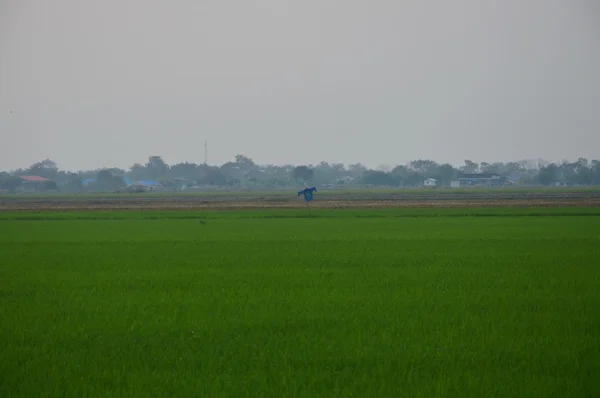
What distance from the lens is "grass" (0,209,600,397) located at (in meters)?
6.32

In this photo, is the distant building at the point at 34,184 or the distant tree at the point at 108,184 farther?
the distant tree at the point at 108,184

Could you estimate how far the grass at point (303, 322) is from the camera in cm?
632

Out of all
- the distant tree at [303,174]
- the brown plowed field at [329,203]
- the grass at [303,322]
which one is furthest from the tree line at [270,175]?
the grass at [303,322]

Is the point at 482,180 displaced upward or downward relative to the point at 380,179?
downward

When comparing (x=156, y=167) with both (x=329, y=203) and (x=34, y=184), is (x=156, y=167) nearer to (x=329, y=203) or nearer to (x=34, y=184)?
(x=34, y=184)

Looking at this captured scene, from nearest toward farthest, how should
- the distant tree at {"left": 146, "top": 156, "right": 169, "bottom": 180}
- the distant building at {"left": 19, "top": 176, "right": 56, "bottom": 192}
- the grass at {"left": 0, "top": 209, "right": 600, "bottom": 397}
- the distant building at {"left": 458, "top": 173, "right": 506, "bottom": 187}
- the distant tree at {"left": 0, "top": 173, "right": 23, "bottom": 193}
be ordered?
the grass at {"left": 0, "top": 209, "right": 600, "bottom": 397} < the distant building at {"left": 19, "top": 176, "right": 56, "bottom": 192} < the distant building at {"left": 458, "top": 173, "right": 506, "bottom": 187} < the distant tree at {"left": 0, "top": 173, "right": 23, "bottom": 193} < the distant tree at {"left": 146, "top": 156, "right": 169, "bottom": 180}

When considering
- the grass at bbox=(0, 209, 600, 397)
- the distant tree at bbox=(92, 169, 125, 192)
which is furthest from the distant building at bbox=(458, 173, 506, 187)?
the grass at bbox=(0, 209, 600, 397)

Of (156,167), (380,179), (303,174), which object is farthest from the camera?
(156,167)

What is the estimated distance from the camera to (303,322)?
336 inches

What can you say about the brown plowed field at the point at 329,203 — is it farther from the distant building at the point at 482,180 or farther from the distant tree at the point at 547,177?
the distant tree at the point at 547,177

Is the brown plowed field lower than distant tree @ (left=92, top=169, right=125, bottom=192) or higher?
lower

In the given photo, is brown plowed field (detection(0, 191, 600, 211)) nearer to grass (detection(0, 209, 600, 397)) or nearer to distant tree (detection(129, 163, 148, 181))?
grass (detection(0, 209, 600, 397))

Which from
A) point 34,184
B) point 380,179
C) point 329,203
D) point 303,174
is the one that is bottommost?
point 329,203

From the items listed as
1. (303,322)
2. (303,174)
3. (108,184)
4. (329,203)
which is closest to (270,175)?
(303,174)
